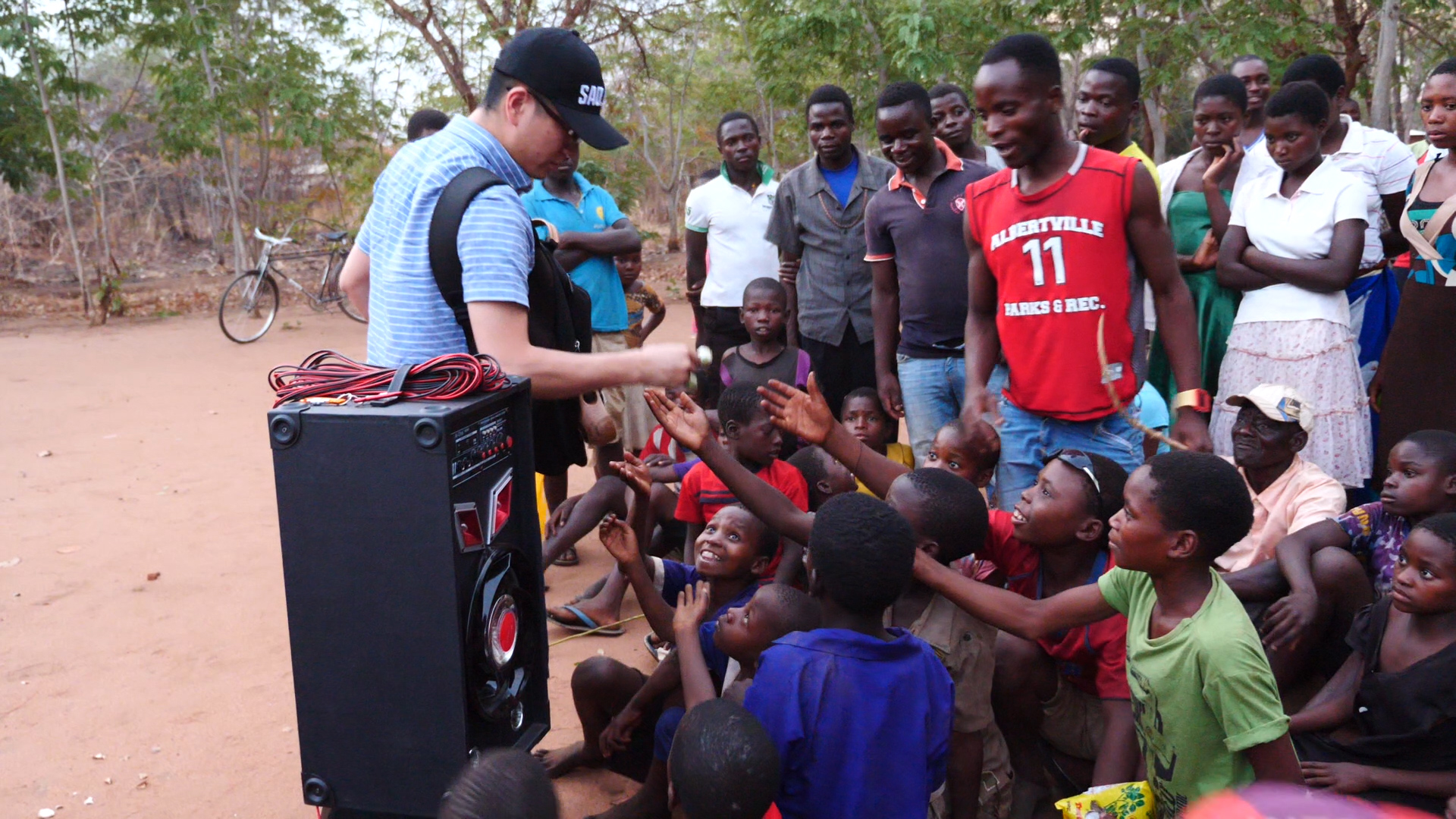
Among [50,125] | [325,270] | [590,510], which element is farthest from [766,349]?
[50,125]

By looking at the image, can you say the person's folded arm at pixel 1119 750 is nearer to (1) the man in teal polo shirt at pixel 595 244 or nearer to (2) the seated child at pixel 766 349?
(2) the seated child at pixel 766 349

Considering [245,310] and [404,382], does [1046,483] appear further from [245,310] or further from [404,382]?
[245,310]

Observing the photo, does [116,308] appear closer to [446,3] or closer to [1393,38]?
[446,3]

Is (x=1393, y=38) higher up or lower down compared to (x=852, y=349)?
higher up

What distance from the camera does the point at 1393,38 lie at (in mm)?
6359

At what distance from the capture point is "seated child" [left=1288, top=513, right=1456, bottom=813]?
7.57 feet

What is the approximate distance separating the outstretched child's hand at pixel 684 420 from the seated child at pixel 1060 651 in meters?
0.24

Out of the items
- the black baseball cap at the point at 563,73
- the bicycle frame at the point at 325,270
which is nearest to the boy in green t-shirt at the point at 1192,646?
the black baseball cap at the point at 563,73

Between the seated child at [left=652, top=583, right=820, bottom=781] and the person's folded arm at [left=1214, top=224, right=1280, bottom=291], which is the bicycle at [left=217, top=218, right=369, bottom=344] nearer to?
the person's folded arm at [left=1214, top=224, right=1280, bottom=291]

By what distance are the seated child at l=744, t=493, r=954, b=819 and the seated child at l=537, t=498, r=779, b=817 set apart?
59 cm

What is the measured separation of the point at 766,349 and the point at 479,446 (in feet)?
9.30

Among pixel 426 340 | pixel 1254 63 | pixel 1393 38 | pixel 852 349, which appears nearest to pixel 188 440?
pixel 852 349

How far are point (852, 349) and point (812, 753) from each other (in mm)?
2861

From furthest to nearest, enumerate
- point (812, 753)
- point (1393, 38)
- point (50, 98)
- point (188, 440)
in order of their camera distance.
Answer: point (50, 98)
point (188, 440)
point (1393, 38)
point (812, 753)
